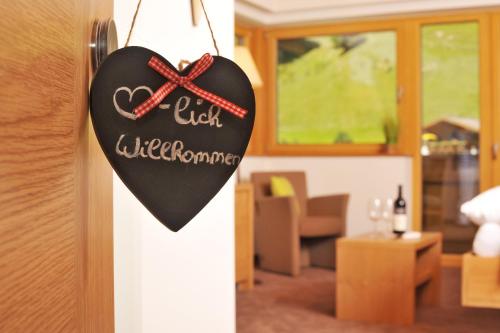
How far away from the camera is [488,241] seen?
3.22 metres

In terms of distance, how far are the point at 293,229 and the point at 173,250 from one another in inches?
159

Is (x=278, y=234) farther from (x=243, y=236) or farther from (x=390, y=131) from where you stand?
(x=390, y=131)

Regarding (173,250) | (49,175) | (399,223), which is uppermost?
(49,175)

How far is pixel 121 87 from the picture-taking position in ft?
2.42

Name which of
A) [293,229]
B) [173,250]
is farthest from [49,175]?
[293,229]

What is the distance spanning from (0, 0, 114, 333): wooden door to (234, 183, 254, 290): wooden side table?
4079mm

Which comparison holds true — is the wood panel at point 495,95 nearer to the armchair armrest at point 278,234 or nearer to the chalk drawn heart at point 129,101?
the armchair armrest at point 278,234

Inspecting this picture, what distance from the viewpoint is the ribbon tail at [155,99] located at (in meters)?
0.74

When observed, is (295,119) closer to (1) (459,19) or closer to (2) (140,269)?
(1) (459,19)

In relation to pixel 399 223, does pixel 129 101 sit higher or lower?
higher

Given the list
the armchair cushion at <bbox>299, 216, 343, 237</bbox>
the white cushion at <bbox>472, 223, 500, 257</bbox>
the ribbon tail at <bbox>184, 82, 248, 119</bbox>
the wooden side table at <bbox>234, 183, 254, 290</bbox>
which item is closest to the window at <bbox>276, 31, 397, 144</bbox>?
the armchair cushion at <bbox>299, 216, 343, 237</bbox>

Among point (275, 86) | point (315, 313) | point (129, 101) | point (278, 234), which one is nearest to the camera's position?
point (129, 101)

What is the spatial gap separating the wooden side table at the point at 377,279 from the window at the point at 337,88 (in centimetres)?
270

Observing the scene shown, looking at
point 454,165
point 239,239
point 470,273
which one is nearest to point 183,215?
point 470,273
